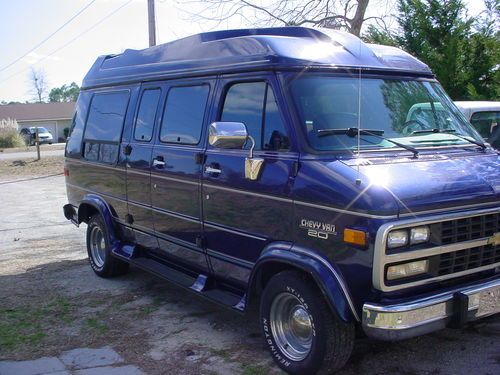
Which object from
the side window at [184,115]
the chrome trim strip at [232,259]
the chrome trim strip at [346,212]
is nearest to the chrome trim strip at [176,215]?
the chrome trim strip at [232,259]

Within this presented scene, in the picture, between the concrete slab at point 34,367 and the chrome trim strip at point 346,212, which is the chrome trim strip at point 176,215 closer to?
the chrome trim strip at point 346,212

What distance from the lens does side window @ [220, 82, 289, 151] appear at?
4273 millimetres

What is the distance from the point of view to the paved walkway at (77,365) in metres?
4.45

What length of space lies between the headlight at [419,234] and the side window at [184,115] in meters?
2.24

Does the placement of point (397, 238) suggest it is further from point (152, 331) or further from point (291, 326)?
point (152, 331)

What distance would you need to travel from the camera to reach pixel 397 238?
3.49 m

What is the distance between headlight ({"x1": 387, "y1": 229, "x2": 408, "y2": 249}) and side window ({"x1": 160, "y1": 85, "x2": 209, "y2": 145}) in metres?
2.20

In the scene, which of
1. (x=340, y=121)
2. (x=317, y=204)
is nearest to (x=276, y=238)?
(x=317, y=204)

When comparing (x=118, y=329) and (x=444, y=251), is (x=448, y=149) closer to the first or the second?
(x=444, y=251)

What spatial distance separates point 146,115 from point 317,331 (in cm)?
319

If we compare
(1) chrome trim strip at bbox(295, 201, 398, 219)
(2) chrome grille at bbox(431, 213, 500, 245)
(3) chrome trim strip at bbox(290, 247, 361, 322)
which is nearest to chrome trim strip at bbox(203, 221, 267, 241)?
(1) chrome trim strip at bbox(295, 201, 398, 219)

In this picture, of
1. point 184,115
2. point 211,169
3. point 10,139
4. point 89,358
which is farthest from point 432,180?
point 10,139

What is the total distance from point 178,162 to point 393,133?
199 cm

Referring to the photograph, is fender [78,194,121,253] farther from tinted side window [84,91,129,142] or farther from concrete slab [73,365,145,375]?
concrete slab [73,365,145,375]
